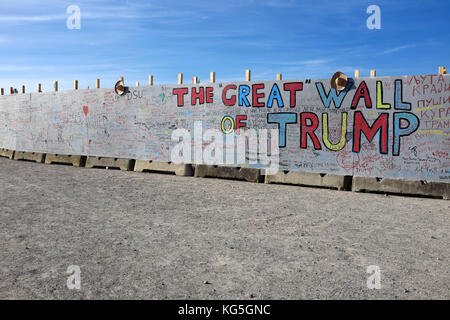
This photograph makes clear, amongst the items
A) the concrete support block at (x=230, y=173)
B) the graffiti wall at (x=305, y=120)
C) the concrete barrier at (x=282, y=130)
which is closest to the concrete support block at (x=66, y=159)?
the concrete barrier at (x=282, y=130)

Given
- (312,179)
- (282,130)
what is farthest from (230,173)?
(312,179)

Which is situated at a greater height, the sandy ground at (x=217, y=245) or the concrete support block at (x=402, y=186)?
the concrete support block at (x=402, y=186)

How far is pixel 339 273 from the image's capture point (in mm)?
Result: 3830

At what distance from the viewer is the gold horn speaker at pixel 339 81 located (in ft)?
32.3

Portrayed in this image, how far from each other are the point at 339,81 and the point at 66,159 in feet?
37.9

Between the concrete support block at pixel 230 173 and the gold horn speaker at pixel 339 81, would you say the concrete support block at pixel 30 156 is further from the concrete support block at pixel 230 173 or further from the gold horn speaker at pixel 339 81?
the gold horn speaker at pixel 339 81

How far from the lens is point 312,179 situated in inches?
398

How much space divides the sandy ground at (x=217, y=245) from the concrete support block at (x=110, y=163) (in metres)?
4.84

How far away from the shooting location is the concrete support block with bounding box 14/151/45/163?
16.4m

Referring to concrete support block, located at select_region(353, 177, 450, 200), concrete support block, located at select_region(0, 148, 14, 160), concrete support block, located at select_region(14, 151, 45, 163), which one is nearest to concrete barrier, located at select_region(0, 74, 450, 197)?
concrete support block, located at select_region(353, 177, 450, 200)

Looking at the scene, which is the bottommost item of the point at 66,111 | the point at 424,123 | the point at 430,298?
the point at 430,298
